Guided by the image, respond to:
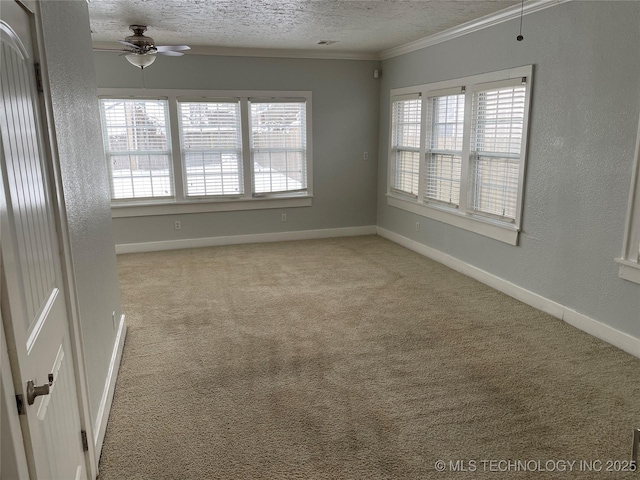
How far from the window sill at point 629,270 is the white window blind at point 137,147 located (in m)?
5.09

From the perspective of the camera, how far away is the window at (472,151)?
14.0ft

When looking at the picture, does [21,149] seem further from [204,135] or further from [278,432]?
[204,135]

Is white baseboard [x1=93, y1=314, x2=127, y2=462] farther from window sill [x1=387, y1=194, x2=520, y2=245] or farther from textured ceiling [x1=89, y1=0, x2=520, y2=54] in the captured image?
window sill [x1=387, y1=194, x2=520, y2=245]

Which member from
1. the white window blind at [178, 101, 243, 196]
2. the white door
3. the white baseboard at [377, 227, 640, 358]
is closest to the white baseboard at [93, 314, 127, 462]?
the white door

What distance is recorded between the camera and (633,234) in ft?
10.5

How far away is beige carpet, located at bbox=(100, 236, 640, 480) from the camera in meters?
2.29

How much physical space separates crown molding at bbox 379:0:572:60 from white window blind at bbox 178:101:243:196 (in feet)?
7.49

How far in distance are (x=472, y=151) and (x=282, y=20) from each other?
90.1 inches

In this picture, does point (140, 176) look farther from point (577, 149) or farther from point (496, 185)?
point (577, 149)

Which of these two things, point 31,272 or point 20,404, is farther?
point 31,272

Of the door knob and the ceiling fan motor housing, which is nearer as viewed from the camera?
the door knob

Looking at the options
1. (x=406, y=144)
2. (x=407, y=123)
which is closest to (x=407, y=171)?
(x=406, y=144)

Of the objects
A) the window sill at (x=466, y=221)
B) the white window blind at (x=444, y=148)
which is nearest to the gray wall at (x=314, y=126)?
the window sill at (x=466, y=221)

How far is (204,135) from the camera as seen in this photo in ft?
20.3
